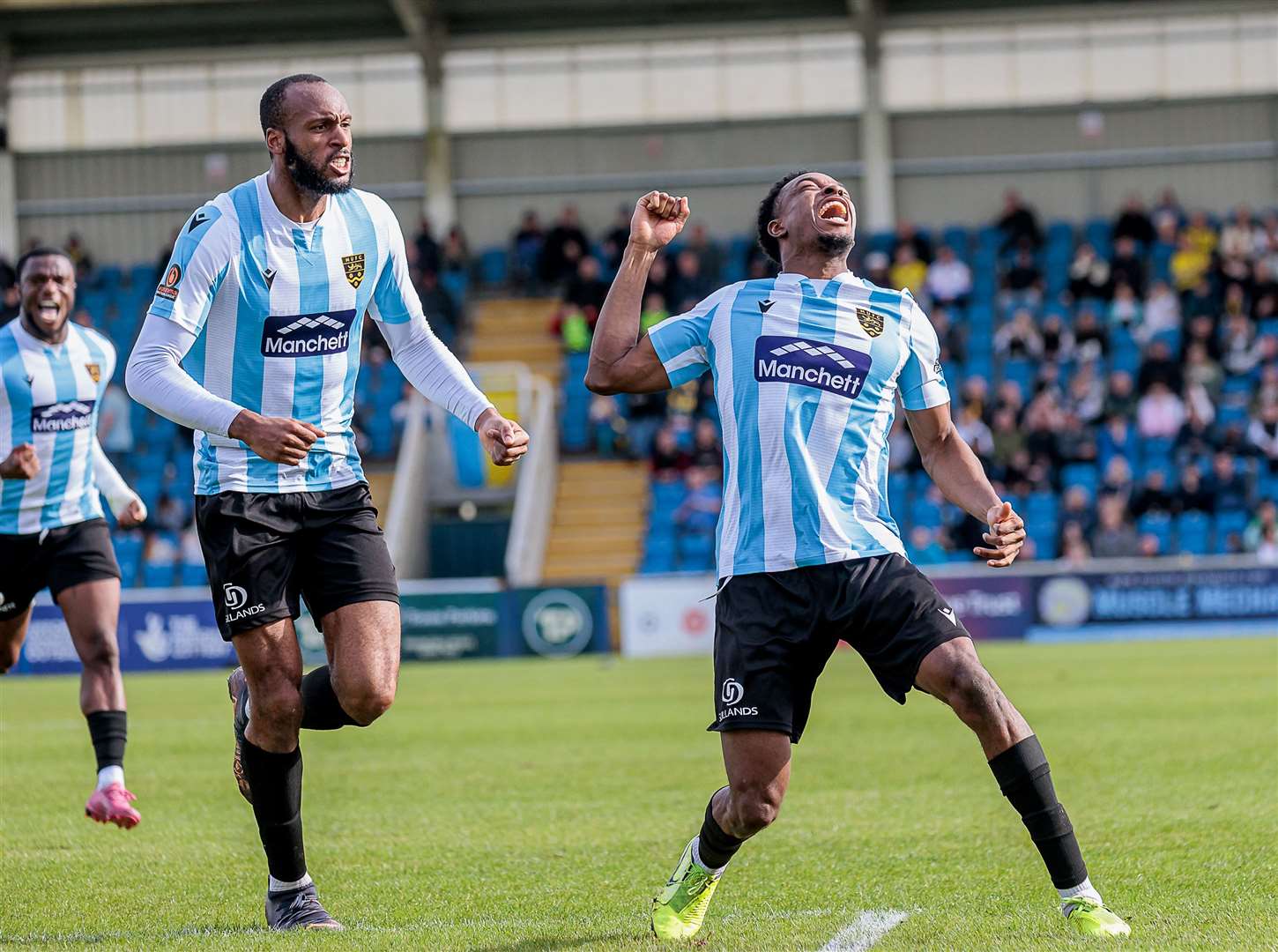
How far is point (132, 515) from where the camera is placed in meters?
8.49

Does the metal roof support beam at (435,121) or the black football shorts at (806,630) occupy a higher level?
the metal roof support beam at (435,121)

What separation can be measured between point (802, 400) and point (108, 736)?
14.2 ft

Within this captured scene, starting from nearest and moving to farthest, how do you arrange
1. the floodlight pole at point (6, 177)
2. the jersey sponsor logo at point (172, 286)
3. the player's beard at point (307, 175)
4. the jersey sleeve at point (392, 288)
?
the jersey sponsor logo at point (172, 286) → the player's beard at point (307, 175) → the jersey sleeve at point (392, 288) → the floodlight pole at point (6, 177)

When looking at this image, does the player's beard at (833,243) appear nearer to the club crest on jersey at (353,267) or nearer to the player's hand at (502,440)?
the player's hand at (502,440)

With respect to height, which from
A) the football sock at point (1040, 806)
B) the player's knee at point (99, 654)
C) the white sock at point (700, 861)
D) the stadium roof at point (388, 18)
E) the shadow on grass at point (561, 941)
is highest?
the stadium roof at point (388, 18)

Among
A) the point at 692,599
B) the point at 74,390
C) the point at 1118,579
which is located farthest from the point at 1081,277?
the point at 74,390

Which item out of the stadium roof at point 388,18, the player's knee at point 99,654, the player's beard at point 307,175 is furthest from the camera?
the stadium roof at point 388,18

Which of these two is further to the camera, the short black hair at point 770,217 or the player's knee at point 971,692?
the short black hair at point 770,217

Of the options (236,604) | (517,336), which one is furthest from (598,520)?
(236,604)

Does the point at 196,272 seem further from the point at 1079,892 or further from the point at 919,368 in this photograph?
the point at 1079,892

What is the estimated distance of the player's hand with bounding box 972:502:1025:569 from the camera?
5262mm

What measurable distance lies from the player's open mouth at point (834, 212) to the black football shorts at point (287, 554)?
5.88 ft

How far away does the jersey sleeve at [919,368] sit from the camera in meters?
5.46

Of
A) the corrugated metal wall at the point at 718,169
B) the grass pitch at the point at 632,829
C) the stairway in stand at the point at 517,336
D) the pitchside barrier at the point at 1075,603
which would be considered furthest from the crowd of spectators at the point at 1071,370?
the grass pitch at the point at 632,829
